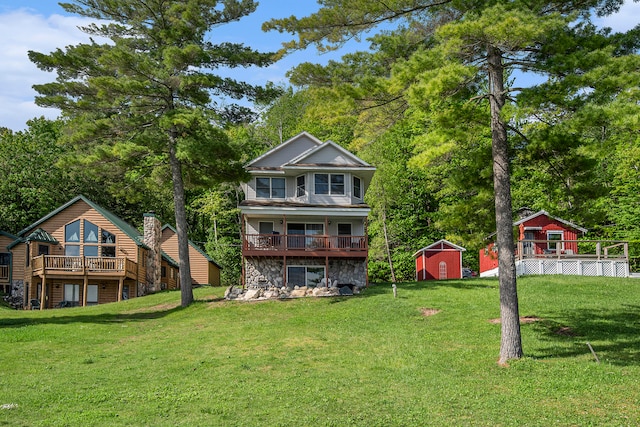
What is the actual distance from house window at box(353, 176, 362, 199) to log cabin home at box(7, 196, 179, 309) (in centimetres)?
1354

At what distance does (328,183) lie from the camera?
104 ft

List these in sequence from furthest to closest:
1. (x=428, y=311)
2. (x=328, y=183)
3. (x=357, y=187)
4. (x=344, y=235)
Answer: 1. (x=357, y=187)
2. (x=328, y=183)
3. (x=344, y=235)
4. (x=428, y=311)

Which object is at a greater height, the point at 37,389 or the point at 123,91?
the point at 123,91

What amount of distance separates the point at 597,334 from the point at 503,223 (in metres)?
5.37

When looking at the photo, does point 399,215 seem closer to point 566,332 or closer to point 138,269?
point 138,269

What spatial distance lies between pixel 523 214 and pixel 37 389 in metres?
31.4

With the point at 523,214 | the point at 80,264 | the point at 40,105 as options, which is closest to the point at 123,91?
the point at 40,105

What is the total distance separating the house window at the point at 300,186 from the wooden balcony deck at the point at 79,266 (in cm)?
1067

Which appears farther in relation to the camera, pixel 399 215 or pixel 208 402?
pixel 399 215

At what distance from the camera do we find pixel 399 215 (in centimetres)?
4703

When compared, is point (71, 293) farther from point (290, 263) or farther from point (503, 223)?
point (503, 223)

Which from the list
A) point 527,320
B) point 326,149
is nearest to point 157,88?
point 326,149

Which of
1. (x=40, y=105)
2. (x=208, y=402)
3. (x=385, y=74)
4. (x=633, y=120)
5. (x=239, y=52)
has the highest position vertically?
(x=239, y=52)

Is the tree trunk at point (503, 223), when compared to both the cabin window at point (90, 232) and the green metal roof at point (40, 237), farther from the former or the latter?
the green metal roof at point (40, 237)
